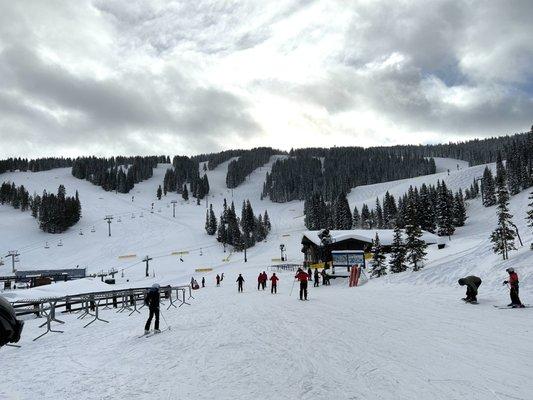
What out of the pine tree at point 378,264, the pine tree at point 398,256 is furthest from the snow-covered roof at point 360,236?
the pine tree at point 398,256

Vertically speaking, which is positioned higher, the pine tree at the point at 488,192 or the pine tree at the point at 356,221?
the pine tree at the point at 488,192

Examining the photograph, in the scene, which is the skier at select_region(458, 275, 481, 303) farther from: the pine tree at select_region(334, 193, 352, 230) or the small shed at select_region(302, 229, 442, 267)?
the pine tree at select_region(334, 193, 352, 230)

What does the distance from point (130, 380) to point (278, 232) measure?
373ft

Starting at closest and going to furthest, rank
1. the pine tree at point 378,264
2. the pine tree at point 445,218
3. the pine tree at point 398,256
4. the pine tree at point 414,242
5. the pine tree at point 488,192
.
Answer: the pine tree at point 414,242, the pine tree at point 398,256, the pine tree at point 378,264, the pine tree at point 445,218, the pine tree at point 488,192

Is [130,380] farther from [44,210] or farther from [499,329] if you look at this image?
[44,210]

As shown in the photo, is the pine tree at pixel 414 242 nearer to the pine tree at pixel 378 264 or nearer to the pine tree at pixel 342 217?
the pine tree at pixel 378 264

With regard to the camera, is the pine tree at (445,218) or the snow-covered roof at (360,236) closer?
the snow-covered roof at (360,236)

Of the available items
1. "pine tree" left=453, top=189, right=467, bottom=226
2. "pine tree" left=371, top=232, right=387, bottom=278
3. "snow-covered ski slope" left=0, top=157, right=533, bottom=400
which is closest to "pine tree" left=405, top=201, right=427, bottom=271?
"pine tree" left=371, top=232, right=387, bottom=278

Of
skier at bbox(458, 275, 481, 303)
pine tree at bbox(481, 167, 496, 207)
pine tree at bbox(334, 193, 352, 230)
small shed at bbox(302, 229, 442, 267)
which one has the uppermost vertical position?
pine tree at bbox(481, 167, 496, 207)

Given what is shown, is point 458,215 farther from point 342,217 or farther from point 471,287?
point 471,287

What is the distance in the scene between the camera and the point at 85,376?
819cm

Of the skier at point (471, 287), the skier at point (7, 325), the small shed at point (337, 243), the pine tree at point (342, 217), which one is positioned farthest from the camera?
the pine tree at point (342, 217)

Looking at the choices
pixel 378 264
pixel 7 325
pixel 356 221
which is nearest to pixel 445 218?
pixel 356 221

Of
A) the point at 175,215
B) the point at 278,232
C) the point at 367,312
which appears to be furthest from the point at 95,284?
the point at 175,215
